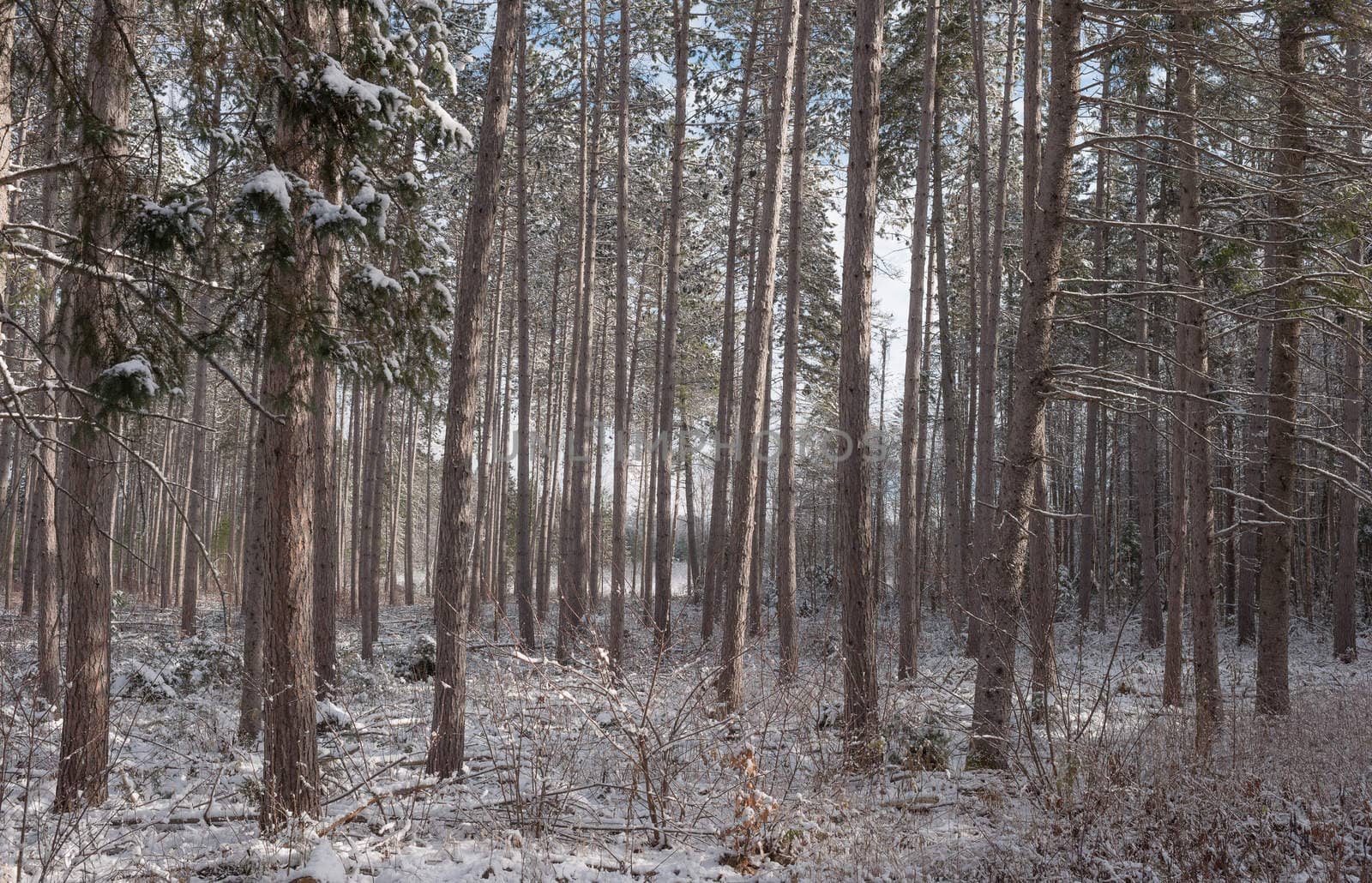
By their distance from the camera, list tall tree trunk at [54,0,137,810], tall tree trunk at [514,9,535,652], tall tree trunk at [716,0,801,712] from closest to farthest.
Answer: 1. tall tree trunk at [54,0,137,810]
2. tall tree trunk at [716,0,801,712]
3. tall tree trunk at [514,9,535,652]

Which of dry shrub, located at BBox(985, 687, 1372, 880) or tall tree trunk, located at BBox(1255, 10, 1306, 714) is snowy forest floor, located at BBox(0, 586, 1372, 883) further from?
tall tree trunk, located at BBox(1255, 10, 1306, 714)

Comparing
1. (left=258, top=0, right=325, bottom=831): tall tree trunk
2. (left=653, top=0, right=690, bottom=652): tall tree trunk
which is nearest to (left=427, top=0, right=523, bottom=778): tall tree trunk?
(left=258, top=0, right=325, bottom=831): tall tree trunk

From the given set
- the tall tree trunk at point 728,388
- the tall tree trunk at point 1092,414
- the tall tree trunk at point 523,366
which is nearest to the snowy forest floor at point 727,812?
the tall tree trunk at point 523,366

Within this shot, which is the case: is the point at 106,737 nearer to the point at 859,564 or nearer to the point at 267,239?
the point at 267,239

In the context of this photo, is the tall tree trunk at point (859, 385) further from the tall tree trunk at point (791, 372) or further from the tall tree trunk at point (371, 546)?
the tall tree trunk at point (371, 546)

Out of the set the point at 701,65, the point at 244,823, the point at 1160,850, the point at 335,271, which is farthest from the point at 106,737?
the point at 701,65

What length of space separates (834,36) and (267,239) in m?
12.6

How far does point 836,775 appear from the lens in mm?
5754

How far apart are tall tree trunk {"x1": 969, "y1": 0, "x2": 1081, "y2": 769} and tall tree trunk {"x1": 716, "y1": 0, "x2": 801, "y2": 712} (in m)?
2.66

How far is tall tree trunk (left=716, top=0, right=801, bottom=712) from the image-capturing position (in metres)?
8.24

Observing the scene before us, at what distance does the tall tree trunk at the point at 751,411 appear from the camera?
27.0ft

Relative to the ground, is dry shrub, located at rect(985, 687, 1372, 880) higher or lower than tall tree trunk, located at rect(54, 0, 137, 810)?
lower

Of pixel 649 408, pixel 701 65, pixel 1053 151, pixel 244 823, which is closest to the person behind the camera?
pixel 244 823

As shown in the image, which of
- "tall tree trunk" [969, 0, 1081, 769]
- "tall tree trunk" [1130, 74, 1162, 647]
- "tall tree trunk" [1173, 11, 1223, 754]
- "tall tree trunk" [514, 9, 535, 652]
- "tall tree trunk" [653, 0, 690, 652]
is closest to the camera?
"tall tree trunk" [969, 0, 1081, 769]
